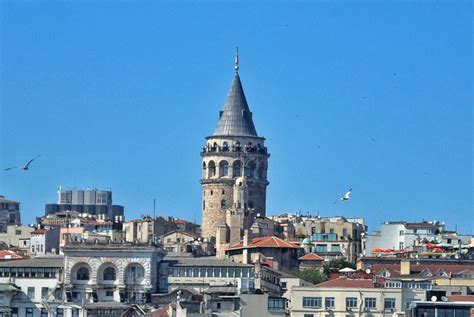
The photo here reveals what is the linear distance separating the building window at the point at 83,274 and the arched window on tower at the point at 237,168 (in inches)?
2140

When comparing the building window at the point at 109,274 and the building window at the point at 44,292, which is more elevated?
the building window at the point at 109,274

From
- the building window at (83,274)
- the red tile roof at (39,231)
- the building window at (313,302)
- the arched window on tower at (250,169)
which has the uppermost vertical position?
the arched window on tower at (250,169)

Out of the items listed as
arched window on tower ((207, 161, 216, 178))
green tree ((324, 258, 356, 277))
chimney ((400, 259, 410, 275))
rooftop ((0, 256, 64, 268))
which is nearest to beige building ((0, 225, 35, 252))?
arched window on tower ((207, 161, 216, 178))

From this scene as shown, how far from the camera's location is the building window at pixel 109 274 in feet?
386

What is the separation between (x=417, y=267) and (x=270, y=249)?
58.9 ft

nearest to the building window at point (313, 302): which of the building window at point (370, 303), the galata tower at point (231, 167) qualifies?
the building window at point (370, 303)

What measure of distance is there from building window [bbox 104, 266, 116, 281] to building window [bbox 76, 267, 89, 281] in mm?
994

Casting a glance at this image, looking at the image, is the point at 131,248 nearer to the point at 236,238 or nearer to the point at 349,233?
the point at 236,238

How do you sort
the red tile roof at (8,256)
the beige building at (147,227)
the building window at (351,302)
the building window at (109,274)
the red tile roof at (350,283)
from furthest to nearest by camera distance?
the beige building at (147,227) < the red tile roof at (8,256) < the building window at (109,274) < the red tile roof at (350,283) < the building window at (351,302)

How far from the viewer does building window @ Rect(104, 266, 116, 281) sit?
11775 centimetres

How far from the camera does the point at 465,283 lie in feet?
402

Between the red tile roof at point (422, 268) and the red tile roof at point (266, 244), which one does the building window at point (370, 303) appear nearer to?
the red tile roof at point (422, 268)

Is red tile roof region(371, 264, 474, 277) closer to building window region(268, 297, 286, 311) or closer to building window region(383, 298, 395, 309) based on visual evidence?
building window region(383, 298, 395, 309)

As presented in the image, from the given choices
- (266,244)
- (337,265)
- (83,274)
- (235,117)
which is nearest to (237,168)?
(235,117)
